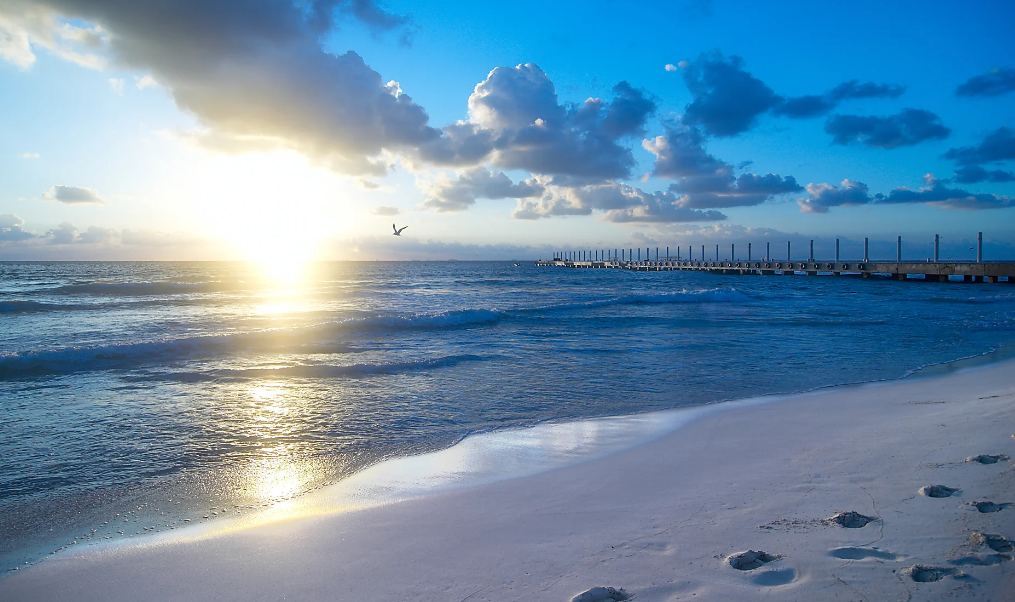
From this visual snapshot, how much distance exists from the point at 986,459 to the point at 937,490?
2.97 ft

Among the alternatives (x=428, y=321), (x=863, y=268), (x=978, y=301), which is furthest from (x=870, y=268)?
(x=428, y=321)

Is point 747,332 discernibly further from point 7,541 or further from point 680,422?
point 7,541

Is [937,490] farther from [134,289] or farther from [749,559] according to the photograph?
[134,289]

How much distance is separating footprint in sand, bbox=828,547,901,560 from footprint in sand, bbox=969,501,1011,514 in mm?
913

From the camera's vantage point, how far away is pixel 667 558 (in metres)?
3.10

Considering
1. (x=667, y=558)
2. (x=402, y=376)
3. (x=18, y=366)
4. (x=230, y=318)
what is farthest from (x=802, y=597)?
(x=230, y=318)

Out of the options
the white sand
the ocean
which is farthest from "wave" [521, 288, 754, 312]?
the white sand

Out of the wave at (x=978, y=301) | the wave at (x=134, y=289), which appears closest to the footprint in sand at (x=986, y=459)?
the wave at (x=978, y=301)

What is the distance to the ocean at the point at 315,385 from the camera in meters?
4.79

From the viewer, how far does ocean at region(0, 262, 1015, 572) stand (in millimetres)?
4793

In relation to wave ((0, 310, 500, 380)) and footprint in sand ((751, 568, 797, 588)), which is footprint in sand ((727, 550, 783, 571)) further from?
wave ((0, 310, 500, 380))

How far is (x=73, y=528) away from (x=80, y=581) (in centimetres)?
95

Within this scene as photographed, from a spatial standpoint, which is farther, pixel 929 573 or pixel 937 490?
pixel 937 490

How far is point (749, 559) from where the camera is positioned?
119 inches
